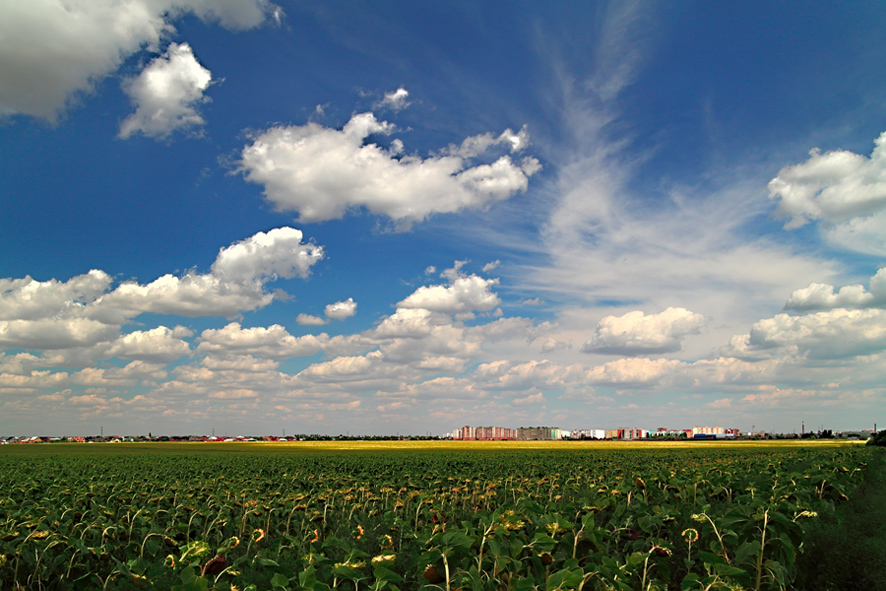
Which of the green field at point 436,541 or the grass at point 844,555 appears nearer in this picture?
the green field at point 436,541

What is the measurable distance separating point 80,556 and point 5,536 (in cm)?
118

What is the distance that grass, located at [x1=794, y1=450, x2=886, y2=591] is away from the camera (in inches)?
342

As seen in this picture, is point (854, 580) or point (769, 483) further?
point (769, 483)

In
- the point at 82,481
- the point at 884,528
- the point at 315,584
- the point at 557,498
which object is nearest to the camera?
the point at 315,584

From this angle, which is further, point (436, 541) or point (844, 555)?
point (844, 555)

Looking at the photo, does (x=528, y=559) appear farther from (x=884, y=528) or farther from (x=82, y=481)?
(x=82, y=481)

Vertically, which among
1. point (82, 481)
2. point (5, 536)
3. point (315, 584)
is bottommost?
point (82, 481)

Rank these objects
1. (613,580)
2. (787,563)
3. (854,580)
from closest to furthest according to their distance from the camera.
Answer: (613,580) < (787,563) < (854,580)

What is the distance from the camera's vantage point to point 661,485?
15.6m

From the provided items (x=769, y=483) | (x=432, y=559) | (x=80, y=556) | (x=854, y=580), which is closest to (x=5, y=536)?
(x=80, y=556)

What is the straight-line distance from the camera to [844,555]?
9.21 m

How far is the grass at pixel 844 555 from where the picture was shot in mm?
8695

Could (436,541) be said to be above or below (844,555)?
above

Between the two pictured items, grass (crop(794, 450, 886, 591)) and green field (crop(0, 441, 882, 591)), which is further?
grass (crop(794, 450, 886, 591))
